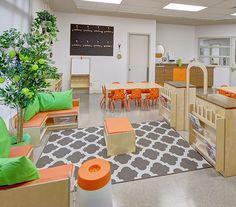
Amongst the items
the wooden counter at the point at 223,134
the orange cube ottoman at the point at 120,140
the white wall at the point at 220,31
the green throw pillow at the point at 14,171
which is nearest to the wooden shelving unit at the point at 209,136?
the wooden counter at the point at 223,134

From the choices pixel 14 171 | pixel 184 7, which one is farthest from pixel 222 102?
pixel 184 7

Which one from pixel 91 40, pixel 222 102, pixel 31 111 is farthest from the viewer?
pixel 91 40

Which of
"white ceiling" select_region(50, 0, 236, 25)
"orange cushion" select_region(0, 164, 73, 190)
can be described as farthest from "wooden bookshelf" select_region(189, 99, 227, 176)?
"white ceiling" select_region(50, 0, 236, 25)

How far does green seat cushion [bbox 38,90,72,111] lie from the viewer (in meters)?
4.16

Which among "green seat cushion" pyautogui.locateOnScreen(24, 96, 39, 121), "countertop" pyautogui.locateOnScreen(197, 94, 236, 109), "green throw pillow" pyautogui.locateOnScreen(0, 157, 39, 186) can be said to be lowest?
"green throw pillow" pyautogui.locateOnScreen(0, 157, 39, 186)

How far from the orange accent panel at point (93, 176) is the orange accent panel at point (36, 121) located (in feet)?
6.14

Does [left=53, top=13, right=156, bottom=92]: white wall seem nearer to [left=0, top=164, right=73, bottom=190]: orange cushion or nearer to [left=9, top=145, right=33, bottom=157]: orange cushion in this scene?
[left=9, top=145, right=33, bottom=157]: orange cushion

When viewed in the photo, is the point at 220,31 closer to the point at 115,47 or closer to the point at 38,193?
the point at 115,47

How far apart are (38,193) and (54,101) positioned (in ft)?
9.41

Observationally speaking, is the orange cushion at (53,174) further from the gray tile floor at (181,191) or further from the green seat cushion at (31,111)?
the green seat cushion at (31,111)

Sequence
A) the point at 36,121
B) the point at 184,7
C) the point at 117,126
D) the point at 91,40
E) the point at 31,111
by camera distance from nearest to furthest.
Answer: the point at 117,126
the point at 36,121
the point at 31,111
the point at 184,7
the point at 91,40

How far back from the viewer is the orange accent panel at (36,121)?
346 cm

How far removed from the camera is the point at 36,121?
3615 millimetres

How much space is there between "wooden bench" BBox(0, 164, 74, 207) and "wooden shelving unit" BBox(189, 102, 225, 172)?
1.89 metres
